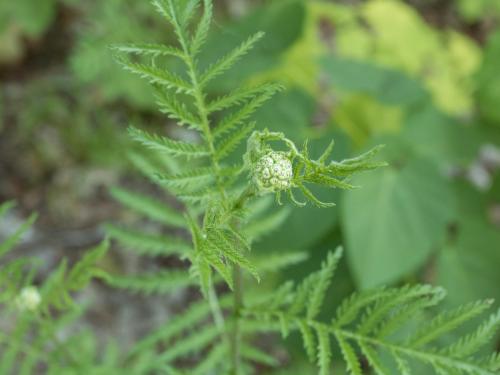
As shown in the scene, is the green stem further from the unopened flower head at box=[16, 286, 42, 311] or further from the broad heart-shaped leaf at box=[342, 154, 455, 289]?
the broad heart-shaped leaf at box=[342, 154, 455, 289]

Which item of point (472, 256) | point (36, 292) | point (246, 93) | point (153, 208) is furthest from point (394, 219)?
point (246, 93)

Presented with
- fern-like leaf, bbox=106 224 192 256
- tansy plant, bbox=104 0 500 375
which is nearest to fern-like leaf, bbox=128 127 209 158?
tansy plant, bbox=104 0 500 375

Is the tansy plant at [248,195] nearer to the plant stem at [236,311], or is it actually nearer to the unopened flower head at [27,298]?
the plant stem at [236,311]

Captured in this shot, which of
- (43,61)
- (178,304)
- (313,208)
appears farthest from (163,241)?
(43,61)

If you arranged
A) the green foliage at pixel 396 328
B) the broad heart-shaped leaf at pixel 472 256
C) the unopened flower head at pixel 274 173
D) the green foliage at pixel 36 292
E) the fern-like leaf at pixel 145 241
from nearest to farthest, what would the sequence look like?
the unopened flower head at pixel 274 173 < the green foliage at pixel 396 328 < the green foliage at pixel 36 292 < the fern-like leaf at pixel 145 241 < the broad heart-shaped leaf at pixel 472 256

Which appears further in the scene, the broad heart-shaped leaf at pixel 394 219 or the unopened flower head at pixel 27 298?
the broad heart-shaped leaf at pixel 394 219

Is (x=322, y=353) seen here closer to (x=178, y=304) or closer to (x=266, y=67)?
(x=266, y=67)

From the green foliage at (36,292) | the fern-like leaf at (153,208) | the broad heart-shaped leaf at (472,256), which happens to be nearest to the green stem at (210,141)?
the green foliage at (36,292)

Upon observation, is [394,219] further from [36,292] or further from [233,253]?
[233,253]
